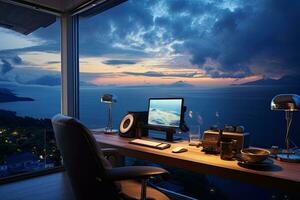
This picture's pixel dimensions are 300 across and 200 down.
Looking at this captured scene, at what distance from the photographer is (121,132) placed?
8.74ft

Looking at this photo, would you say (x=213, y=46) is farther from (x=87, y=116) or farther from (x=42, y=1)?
(x=42, y=1)

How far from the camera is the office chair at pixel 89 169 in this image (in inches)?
50.8

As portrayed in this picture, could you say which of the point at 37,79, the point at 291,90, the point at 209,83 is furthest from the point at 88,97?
the point at 291,90

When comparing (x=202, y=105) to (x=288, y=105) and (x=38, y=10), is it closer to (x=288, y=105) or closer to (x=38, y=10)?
(x=288, y=105)

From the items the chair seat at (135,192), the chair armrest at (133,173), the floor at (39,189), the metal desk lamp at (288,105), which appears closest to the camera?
the chair armrest at (133,173)

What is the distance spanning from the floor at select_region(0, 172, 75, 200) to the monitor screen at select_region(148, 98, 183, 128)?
1.26 meters

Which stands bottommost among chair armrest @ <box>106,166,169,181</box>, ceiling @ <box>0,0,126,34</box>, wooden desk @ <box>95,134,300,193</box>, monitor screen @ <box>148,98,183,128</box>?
wooden desk @ <box>95,134,300,193</box>

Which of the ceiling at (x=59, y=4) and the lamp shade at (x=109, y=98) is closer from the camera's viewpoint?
the lamp shade at (x=109, y=98)

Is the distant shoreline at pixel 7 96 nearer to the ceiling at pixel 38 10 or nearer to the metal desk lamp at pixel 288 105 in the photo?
the ceiling at pixel 38 10

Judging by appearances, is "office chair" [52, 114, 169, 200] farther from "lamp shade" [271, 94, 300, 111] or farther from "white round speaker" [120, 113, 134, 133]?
"white round speaker" [120, 113, 134, 133]

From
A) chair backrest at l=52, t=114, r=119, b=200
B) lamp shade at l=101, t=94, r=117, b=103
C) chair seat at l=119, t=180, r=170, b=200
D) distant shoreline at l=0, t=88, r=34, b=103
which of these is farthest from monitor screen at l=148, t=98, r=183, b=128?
distant shoreline at l=0, t=88, r=34, b=103

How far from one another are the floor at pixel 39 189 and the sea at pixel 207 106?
88 centimetres

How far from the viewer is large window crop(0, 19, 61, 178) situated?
338 cm

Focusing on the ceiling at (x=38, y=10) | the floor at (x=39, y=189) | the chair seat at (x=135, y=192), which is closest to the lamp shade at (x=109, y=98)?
the floor at (x=39, y=189)
